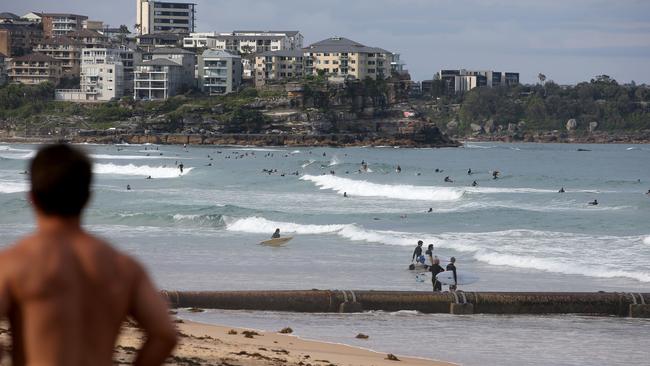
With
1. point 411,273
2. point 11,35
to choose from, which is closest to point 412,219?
point 411,273

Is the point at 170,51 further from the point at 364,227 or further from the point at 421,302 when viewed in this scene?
the point at 421,302

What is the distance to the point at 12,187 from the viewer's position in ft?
168

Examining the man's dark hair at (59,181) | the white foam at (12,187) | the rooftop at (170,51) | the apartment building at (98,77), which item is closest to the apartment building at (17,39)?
the apartment building at (98,77)

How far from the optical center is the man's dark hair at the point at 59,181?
3078 millimetres

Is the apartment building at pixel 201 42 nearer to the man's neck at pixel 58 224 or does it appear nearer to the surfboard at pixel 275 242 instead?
the surfboard at pixel 275 242

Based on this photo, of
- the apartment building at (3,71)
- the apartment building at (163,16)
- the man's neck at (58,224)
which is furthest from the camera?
the apartment building at (163,16)

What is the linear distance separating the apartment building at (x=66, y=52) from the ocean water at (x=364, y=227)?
7452 cm

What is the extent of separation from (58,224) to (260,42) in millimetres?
156484

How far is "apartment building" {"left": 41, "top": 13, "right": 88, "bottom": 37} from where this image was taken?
164 metres

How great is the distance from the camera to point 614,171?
303 ft

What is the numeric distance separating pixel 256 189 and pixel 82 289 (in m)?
54.9

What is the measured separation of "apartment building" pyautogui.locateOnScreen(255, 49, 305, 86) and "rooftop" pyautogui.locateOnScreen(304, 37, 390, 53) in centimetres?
294

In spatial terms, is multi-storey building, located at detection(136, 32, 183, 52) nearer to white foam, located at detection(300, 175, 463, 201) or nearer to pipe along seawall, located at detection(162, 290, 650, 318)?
white foam, located at detection(300, 175, 463, 201)

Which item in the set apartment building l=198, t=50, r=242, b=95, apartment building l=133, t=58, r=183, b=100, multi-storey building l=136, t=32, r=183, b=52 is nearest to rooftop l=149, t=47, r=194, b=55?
apartment building l=133, t=58, r=183, b=100
